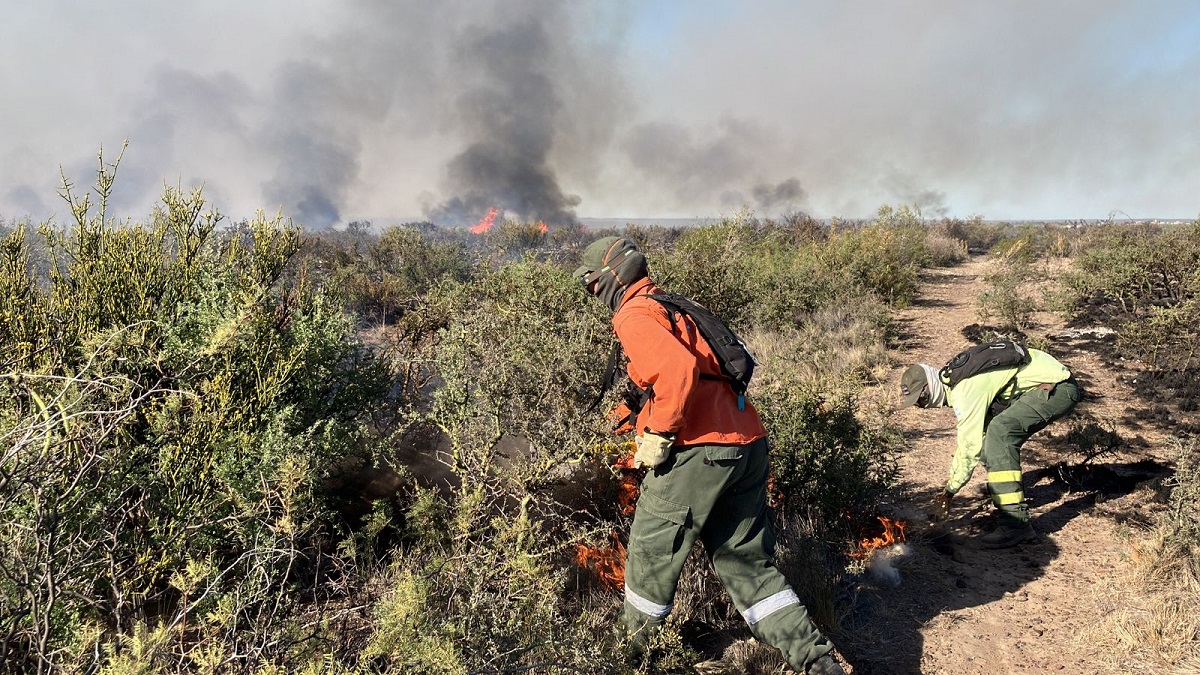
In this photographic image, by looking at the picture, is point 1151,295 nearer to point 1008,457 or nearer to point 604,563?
point 1008,457

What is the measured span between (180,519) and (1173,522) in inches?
194

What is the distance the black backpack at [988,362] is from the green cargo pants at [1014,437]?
0.12 metres

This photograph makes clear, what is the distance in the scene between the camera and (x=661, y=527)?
94.1 inches

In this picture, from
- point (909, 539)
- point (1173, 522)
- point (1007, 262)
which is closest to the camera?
point (1173, 522)

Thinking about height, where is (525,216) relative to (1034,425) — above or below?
above

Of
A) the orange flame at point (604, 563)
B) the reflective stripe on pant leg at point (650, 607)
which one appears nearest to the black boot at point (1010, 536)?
the orange flame at point (604, 563)

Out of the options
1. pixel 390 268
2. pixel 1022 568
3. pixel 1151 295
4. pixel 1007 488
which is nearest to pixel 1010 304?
pixel 1151 295

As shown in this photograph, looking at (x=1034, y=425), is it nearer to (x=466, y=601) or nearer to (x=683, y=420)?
(x=683, y=420)

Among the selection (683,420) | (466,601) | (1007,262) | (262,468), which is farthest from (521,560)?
(1007,262)

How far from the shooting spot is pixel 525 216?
33.2m

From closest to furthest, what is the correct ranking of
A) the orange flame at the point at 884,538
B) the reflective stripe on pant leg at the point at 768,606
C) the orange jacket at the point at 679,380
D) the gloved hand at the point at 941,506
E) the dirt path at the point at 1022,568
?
the orange jacket at the point at 679,380
the reflective stripe on pant leg at the point at 768,606
the dirt path at the point at 1022,568
the orange flame at the point at 884,538
the gloved hand at the point at 941,506

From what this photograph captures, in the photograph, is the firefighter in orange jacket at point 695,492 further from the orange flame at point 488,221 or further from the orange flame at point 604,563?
the orange flame at point 488,221

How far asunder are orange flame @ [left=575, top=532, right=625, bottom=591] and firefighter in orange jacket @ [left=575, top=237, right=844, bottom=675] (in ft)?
1.75

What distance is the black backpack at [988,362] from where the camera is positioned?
3838 mm
